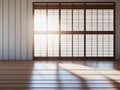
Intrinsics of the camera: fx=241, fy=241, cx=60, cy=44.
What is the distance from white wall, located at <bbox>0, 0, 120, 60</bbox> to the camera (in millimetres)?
9148

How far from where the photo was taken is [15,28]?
9.17 metres

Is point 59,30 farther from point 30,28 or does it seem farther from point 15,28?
point 15,28

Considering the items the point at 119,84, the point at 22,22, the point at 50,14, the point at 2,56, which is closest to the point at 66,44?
the point at 50,14

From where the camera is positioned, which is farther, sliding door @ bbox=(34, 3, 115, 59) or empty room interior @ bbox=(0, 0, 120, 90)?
sliding door @ bbox=(34, 3, 115, 59)

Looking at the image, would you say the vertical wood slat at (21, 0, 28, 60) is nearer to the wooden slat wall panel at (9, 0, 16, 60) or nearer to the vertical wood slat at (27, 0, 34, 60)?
the vertical wood slat at (27, 0, 34, 60)

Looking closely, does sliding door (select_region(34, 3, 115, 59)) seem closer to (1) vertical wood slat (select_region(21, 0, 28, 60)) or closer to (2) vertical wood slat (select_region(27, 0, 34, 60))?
(2) vertical wood slat (select_region(27, 0, 34, 60))

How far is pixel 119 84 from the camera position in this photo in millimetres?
4879

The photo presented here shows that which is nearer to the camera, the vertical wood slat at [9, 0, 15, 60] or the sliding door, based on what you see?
the vertical wood slat at [9, 0, 15, 60]

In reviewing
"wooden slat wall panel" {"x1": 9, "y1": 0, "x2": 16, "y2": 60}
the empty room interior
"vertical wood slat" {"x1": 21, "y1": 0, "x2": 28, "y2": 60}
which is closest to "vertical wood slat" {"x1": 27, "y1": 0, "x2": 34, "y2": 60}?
the empty room interior

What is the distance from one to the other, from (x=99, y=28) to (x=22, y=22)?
9.78 feet

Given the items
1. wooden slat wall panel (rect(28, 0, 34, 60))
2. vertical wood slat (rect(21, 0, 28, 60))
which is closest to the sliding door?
wooden slat wall panel (rect(28, 0, 34, 60))

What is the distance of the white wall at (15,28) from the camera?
915cm

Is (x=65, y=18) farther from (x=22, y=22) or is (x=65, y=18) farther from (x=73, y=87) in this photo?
(x=73, y=87)

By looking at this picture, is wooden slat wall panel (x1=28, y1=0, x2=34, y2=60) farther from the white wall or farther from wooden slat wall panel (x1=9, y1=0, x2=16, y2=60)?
wooden slat wall panel (x1=9, y1=0, x2=16, y2=60)
